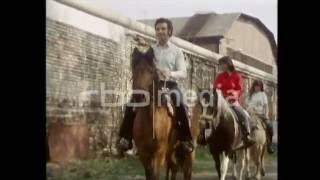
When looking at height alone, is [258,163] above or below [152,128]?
below

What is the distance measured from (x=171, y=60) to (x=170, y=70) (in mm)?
52

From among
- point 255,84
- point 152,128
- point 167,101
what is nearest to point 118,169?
point 152,128

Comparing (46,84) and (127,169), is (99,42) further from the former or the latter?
(127,169)

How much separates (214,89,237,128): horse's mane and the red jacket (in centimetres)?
3

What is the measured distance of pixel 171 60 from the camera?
3695mm

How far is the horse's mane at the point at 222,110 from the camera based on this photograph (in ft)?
12.0

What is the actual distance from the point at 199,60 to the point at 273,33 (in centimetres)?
39

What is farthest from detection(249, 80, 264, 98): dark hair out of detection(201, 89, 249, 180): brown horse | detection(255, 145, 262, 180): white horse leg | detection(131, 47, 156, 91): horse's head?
detection(131, 47, 156, 91): horse's head

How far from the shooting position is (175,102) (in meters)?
3.67

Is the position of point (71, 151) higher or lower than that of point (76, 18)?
lower

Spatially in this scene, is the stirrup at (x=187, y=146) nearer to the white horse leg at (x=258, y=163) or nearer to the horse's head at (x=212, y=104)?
the horse's head at (x=212, y=104)

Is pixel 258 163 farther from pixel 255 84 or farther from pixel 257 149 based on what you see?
pixel 255 84

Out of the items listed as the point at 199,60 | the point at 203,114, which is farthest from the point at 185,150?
the point at 199,60
